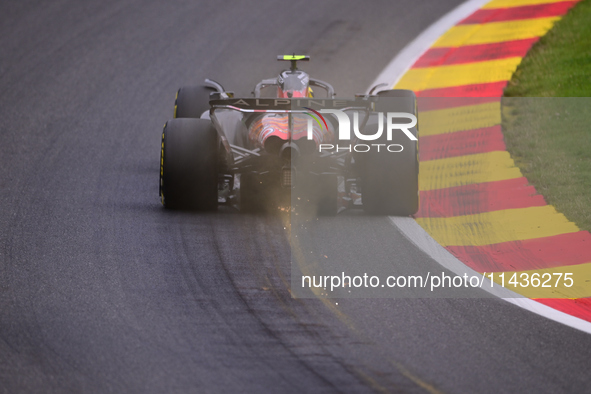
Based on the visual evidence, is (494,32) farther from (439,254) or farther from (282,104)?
(439,254)

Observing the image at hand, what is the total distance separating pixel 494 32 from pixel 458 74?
7.05 ft

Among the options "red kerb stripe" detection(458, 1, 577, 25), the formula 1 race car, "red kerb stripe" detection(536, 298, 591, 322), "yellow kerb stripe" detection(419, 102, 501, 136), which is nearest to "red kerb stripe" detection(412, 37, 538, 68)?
"red kerb stripe" detection(458, 1, 577, 25)

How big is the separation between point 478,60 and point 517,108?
90.7 inches

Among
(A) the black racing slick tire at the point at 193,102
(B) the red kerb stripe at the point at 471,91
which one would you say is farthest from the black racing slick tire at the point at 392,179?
(B) the red kerb stripe at the point at 471,91

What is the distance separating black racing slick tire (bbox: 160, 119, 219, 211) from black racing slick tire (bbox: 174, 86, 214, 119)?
59.6 inches

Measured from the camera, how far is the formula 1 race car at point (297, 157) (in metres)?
8.14

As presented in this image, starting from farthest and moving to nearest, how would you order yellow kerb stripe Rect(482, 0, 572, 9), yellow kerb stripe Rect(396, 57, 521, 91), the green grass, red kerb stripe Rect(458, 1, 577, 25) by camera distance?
yellow kerb stripe Rect(482, 0, 572, 9) → red kerb stripe Rect(458, 1, 577, 25) → yellow kerb stripe Rect(396, 57, 521, 91) → the green grass

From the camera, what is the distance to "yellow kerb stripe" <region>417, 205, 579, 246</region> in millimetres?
8086

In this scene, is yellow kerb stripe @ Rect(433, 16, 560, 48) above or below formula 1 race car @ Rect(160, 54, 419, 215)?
above

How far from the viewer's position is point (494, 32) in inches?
596

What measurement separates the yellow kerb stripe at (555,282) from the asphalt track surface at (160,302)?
0.48 meters

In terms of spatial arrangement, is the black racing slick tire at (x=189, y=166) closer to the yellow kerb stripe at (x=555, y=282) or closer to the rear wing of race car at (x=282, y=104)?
the rear wing of race car at (x=282, y=104)

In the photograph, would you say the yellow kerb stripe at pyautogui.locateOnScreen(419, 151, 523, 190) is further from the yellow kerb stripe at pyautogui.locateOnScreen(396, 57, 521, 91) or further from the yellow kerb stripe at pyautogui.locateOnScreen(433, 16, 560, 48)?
the yellow kerb stripe at pyautogui.locateOnScreen(433, 16, 560, 48)

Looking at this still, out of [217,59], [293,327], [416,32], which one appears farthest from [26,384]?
[416,32]
